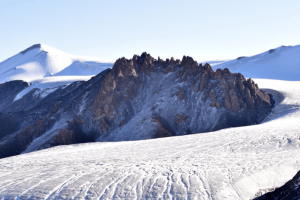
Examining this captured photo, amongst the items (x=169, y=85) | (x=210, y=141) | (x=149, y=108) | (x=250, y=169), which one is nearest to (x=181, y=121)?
(x=149, y=108)

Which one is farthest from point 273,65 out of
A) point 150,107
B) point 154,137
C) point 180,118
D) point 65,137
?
point 65,137

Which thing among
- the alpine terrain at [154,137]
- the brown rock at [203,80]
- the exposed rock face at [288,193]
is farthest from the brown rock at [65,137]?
the exposed rock face at [288,193]

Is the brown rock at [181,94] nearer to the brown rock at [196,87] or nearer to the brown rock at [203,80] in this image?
the brown rock at [196,87]

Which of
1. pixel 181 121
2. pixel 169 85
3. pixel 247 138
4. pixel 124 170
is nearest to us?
pixel 124 170

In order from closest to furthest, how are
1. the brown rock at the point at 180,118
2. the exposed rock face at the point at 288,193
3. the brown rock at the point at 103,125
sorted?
the exposed rock face at the point at 288,193
the brown rock at the point at 180,118
the brown rock at the point at 103,125

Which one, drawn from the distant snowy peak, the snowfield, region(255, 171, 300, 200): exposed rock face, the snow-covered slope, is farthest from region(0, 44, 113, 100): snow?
region(255, 171, 300, 200): exposed rock face

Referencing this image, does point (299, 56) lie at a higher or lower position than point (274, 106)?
higher

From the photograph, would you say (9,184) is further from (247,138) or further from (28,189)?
(247,138)
